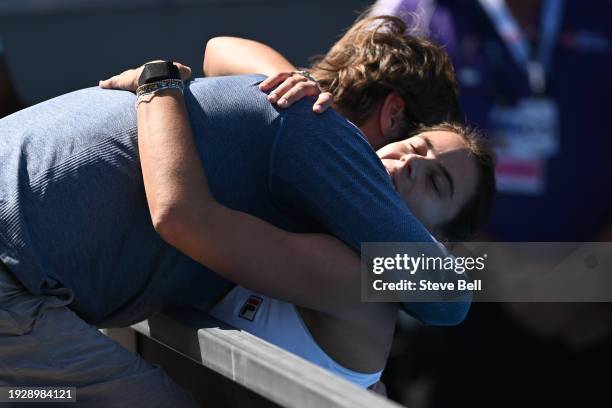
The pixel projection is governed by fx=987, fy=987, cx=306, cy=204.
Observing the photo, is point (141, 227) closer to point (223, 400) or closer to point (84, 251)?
point (84, 251)

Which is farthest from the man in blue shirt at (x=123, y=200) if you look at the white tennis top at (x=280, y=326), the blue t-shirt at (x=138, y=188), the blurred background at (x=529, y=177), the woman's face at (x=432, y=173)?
the blurred background at (x=529, y=177)

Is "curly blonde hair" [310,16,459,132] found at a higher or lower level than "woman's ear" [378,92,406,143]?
higher

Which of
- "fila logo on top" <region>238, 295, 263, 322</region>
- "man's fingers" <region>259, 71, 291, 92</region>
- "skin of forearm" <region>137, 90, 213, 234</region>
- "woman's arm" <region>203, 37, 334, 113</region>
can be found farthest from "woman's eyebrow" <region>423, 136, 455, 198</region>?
"skin of forearm" <region>137, 90, 213, 234</region>

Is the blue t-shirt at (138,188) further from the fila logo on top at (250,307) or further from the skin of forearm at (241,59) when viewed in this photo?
the skin of forearm at (241,59)

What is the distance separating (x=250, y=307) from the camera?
6.43ft

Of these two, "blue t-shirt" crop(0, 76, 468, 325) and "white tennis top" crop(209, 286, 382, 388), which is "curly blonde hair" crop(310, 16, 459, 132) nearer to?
"blue t-shirt" crop(0, 76, 468, 325)

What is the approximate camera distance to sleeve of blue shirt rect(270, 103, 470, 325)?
5.87 feet

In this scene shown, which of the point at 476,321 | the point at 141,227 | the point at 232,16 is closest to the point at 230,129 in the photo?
the point at 141,227

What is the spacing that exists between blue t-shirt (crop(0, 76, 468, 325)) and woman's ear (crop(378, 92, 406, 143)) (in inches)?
18.6

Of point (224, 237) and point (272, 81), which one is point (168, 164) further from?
point (272, 81)

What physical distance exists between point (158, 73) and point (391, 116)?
67 cm

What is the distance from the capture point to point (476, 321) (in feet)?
10.2

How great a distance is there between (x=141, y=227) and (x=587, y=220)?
6.99ft

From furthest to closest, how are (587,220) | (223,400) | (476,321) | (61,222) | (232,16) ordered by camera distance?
(232,16) < (587,220) < (476,321) < (223,400) < (61,222)
